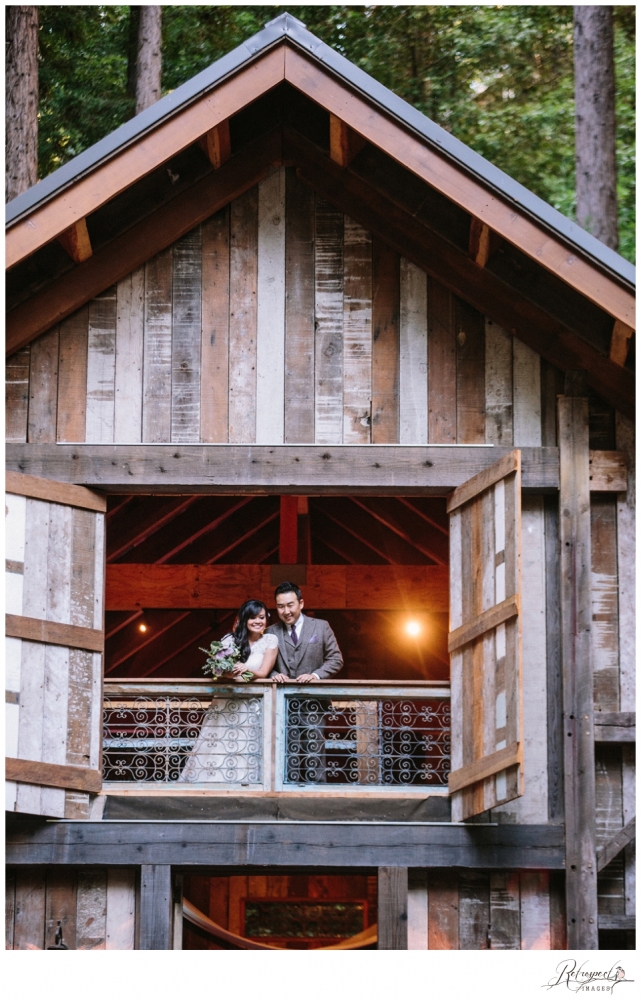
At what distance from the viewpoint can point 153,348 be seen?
9445 mm

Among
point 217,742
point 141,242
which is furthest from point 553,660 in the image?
point 141,242

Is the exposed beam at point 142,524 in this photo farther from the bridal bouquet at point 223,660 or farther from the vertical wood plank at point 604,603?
the vertical wood plank at point 604,603

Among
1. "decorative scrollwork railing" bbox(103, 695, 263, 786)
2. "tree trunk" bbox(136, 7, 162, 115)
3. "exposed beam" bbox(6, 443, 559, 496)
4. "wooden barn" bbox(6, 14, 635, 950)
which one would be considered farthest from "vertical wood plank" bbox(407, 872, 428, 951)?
"tree trunk" bbox(136, 7, 162, 115)

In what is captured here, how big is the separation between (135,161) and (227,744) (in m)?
4.24

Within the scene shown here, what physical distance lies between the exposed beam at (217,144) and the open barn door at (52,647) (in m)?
2.64

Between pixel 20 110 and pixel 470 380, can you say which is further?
pixel 20 110

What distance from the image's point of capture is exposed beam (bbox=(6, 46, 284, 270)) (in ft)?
28.2

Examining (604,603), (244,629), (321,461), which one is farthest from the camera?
(244,629)

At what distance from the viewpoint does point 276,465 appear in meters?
9.29

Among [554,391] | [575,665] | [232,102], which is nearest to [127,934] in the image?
[575,665]

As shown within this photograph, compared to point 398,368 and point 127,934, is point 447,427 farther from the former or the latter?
A: point 127,934

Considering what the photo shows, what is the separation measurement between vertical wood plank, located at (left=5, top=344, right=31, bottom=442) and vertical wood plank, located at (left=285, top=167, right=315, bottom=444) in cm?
193

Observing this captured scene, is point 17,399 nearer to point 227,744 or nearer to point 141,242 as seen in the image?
point 141,242

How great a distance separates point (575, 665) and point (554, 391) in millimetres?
2020
